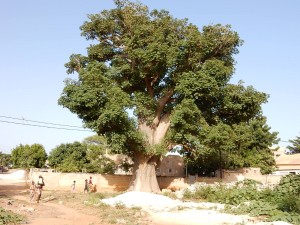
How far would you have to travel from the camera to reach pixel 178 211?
56.5 ft

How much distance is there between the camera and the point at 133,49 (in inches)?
1059

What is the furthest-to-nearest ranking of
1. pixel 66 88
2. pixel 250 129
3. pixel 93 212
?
1. pixel 250 129
2. pixel 66 88
3. pixel 93 212

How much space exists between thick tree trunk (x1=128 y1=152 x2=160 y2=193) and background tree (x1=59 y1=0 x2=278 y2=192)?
8 centimetres

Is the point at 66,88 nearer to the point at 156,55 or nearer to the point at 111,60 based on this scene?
the point at 111,60

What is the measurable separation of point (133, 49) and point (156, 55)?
2.53 meters

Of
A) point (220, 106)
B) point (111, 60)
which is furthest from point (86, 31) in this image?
point (220, 106)

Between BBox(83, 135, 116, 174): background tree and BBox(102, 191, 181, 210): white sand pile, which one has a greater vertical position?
BBox(83, 135, 116, 174): background tree

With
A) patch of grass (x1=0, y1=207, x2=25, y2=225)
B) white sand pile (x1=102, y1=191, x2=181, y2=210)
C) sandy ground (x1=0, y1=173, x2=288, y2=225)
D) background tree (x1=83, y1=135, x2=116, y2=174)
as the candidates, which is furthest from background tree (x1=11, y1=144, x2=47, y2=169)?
patch of grass (x1=0, y1=207, x2=25, y2=225)

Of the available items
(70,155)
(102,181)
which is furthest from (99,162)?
(102,181)

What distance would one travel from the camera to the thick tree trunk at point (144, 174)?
90.3 ft

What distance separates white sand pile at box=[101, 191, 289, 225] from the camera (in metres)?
14.4

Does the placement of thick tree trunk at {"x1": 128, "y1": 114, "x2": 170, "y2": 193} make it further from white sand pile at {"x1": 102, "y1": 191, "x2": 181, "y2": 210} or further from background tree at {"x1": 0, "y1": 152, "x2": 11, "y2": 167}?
background tree at {"x1": 0, "y1": 152, "x2": 11, "y2": 167}

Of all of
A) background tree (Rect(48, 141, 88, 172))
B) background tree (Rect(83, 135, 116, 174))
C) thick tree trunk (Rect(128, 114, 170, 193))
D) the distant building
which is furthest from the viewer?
background tree (Rect(48, 141, 88, 172))

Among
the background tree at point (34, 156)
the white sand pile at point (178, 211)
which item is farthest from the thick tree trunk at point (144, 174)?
the background tree at point (34, 156)
